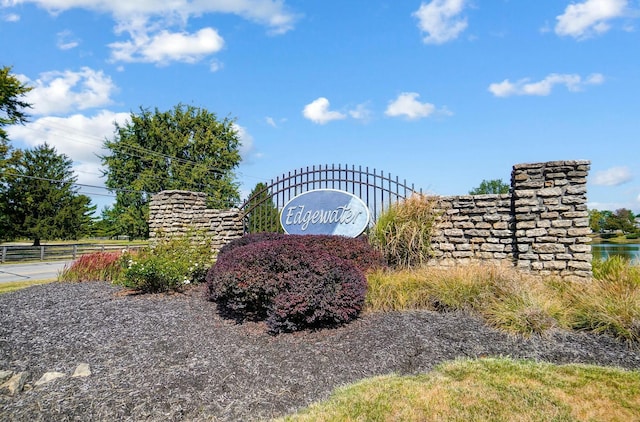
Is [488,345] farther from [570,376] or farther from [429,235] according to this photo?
[429,235]

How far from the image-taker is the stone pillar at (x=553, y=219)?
24.9 feet

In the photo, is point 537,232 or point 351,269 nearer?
point 351,269

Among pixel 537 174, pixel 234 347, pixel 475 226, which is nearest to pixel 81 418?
pixel 234 347

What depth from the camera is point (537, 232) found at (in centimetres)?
782

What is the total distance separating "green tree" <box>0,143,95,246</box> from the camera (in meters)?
27.9

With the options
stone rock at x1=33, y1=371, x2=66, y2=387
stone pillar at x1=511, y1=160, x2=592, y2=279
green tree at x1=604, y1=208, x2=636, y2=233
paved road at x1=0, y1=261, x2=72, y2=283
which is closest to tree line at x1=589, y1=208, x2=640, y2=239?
green tree at x1=604, y1=208, x2=636, y2=233

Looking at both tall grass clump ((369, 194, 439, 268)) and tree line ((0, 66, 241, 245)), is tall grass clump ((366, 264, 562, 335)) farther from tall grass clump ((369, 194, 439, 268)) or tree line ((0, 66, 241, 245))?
tree line ((0, 66, 241, 245))

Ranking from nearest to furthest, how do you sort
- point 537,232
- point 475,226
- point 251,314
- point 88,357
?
point 88,357
point 251,314
point 537,232
point 475,226

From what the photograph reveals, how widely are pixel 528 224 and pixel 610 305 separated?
2.57 metres

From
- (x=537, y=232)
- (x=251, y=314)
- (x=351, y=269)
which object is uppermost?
(x=537, y=232)

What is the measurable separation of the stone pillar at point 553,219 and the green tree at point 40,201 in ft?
95.4

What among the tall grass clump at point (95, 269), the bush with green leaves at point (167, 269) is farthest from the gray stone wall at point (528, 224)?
the tall grass clump at point (95, 269)

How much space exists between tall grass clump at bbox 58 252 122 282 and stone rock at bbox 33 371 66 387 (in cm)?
559

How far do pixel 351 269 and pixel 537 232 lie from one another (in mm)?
4106
